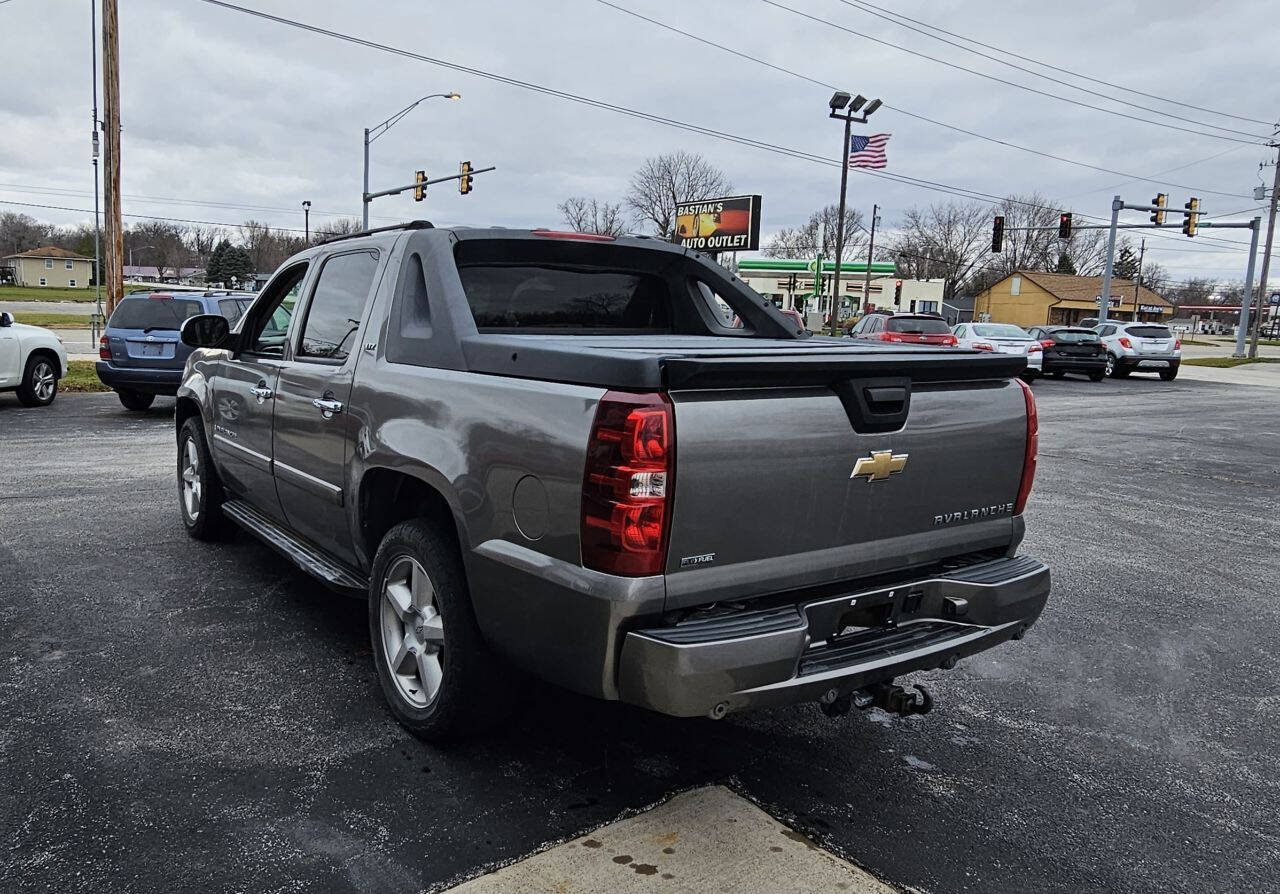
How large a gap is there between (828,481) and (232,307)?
40.7 feet

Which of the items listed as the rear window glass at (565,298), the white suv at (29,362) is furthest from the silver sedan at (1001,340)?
Answer: the rear window glass at (565,298)

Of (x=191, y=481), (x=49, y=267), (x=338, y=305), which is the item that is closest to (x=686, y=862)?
(x=338, y=305)

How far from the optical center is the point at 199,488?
19.3ft

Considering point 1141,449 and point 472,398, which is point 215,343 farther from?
point 1141,449

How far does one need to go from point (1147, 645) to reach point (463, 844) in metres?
3.77

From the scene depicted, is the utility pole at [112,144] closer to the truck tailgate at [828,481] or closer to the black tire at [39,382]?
the black tire at [39,382]

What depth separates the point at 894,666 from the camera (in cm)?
291

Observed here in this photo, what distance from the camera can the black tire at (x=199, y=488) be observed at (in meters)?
5.77

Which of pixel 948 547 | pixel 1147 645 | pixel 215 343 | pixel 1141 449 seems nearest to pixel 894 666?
pixel 948 547

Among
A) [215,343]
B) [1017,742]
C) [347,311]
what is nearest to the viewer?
[1017,742]

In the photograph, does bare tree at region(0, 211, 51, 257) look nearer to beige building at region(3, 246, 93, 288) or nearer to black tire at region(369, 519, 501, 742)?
beige building at region(3, 246, 93, 288)

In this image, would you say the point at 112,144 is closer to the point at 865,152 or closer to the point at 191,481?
the point at 191,481

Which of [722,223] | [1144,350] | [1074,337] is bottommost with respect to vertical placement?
[1144,350]

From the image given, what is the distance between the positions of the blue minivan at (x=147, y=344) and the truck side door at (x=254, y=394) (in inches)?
299
